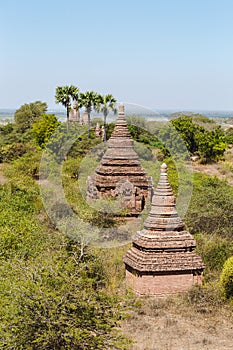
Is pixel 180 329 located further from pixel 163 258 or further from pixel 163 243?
pixel 163 243

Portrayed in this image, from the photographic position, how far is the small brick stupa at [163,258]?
702 inches

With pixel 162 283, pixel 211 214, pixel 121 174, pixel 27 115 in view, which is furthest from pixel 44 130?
pixel 162 283

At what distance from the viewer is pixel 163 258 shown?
1788cm

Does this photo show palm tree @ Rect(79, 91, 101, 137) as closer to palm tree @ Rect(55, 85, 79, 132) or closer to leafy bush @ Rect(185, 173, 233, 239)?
palm tree @ Rect(55, 85, 79, 132)

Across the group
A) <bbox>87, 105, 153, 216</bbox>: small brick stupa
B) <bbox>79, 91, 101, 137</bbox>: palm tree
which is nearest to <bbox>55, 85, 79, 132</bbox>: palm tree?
<bbox>79, 91, 101, 137</bbox>: palm tree

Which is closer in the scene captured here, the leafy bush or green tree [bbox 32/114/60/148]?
the leafy bush

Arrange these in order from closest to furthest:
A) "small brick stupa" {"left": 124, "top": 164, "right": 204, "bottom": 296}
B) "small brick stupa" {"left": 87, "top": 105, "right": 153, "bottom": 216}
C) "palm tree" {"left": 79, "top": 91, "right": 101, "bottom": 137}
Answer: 1. "small brick stupa" {"left": 124, "top": 164, "right": 204, "bottom": 296}
2. "small brick stupa" {"left": 87, "top": 105, "right": 153, "bottom": 216}
3. "palm tree" {"left": 79, "top": 91, "right": 101, "bottom": 137}

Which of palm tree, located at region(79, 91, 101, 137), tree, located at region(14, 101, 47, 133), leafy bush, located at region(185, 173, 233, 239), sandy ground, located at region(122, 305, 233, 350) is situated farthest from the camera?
tree, located at region(14, 101, 47, 133)

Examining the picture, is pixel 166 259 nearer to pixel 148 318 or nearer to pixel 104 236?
pixel 148 318

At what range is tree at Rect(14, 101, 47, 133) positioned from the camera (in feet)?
296

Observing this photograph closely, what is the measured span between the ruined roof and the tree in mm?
71622

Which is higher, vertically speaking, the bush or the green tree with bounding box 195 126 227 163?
the bush

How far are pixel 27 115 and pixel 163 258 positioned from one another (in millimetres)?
78134

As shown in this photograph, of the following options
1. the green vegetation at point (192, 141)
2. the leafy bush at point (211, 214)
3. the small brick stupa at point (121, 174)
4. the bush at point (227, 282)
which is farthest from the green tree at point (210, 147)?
the bush at point (227, 282)
